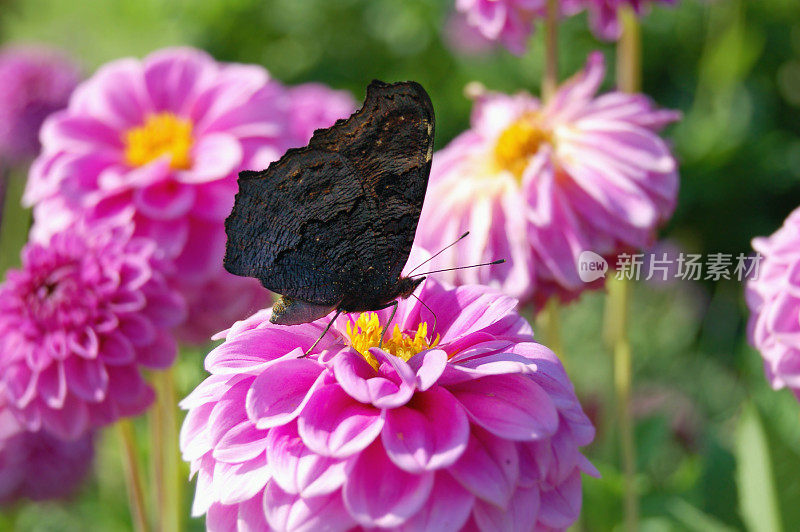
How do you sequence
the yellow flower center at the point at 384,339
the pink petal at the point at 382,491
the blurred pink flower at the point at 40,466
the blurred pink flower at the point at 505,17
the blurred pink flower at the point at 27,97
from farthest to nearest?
the blurred pink flower at the point at 27,97, the blurred pink flower at the point at 40,466, the blurred pink flower at the point at 505,17, the yellow flower center at the point at 384,339, the pink petal at the point at 382,491

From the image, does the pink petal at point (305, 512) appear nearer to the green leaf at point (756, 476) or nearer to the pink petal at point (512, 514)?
the pink petal at point (512, 514)

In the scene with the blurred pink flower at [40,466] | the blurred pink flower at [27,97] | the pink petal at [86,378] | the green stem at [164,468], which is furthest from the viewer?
the blurred pink flower at [27,97]

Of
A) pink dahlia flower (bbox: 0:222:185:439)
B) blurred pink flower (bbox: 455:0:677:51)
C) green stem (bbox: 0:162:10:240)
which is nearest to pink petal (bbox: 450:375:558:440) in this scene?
pink dahlia flower (bbox: 0:222:185:439)

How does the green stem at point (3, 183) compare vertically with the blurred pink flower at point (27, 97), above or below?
below

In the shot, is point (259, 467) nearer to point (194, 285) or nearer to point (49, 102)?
point (194, 285)

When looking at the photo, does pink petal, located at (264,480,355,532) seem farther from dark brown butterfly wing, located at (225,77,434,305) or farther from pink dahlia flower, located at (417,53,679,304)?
pink dahlia flower, located at (417,53,679,304)

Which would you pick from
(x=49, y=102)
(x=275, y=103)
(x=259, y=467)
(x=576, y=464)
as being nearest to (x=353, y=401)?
(x=259, y=467)

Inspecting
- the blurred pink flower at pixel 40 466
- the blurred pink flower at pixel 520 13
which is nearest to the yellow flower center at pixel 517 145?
the blurred pink flower at pixel 520 13

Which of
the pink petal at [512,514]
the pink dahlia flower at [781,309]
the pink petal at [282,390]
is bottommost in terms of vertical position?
the pink dahlia flower at [781,309]
